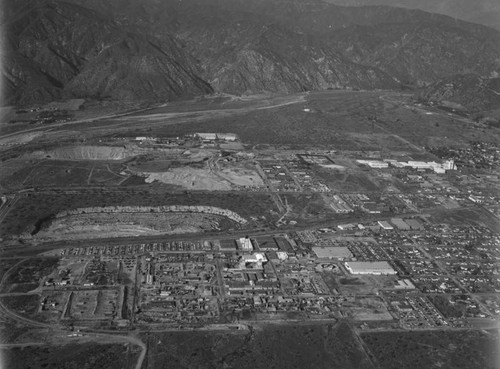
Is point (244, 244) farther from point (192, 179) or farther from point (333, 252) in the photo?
point (192, 179)

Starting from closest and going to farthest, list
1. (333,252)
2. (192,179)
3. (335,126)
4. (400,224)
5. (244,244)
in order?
(333,252) < (244,244) < (400,224) < (192,179) < (335,126)

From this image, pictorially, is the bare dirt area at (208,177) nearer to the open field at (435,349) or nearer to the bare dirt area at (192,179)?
the bare dirt area at (192,179)

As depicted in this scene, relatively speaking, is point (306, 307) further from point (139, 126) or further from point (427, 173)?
point (139, 126)

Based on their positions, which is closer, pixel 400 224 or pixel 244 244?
pixel 244 244

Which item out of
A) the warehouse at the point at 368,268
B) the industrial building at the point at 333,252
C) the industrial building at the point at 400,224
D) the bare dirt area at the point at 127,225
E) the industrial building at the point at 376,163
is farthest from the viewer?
the industrial building at the point at 376,163

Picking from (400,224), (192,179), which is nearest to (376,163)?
(400,224)

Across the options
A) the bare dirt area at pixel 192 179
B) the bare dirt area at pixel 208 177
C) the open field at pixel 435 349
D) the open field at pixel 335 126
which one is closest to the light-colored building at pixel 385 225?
the bare dirt area at pixel 208 177

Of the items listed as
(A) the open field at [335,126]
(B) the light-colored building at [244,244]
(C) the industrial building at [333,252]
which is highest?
(C) the industrial building at [333,252]
